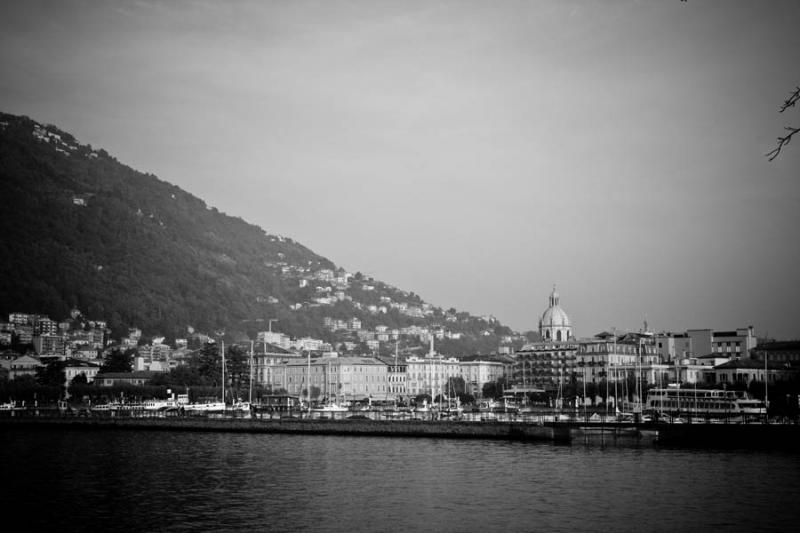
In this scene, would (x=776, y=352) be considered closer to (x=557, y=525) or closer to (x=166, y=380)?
(x=166, y=380)

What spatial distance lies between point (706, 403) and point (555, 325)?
8276 cm

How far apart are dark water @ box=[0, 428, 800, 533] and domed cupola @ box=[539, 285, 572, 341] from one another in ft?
377

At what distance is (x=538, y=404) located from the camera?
439ft

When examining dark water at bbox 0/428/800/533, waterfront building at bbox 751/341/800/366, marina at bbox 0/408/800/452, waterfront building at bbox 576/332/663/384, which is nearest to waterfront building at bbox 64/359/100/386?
marina at bbox 0/408/800/452

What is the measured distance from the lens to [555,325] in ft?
592

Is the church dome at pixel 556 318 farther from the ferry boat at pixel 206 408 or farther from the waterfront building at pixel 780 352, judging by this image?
the ferry boat at pixel 206 408

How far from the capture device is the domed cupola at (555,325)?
7077 inches

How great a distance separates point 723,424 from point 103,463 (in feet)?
140

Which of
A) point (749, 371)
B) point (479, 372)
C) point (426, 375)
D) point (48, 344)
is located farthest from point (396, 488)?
point (48, 344)

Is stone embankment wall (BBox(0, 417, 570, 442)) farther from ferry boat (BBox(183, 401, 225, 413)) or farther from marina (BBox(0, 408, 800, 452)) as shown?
ferry boat (BBox(183, 401, 225, 413))

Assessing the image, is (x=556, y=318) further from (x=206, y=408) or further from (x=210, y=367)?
(x=206, y=408)

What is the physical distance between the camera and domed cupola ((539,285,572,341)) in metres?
180

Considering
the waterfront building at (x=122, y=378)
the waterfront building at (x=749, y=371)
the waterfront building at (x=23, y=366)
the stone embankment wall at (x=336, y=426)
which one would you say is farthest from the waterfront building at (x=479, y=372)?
the stone embankment wall at (x=336, y=426)

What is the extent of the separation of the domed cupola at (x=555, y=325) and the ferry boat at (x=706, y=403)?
61.0 metres
